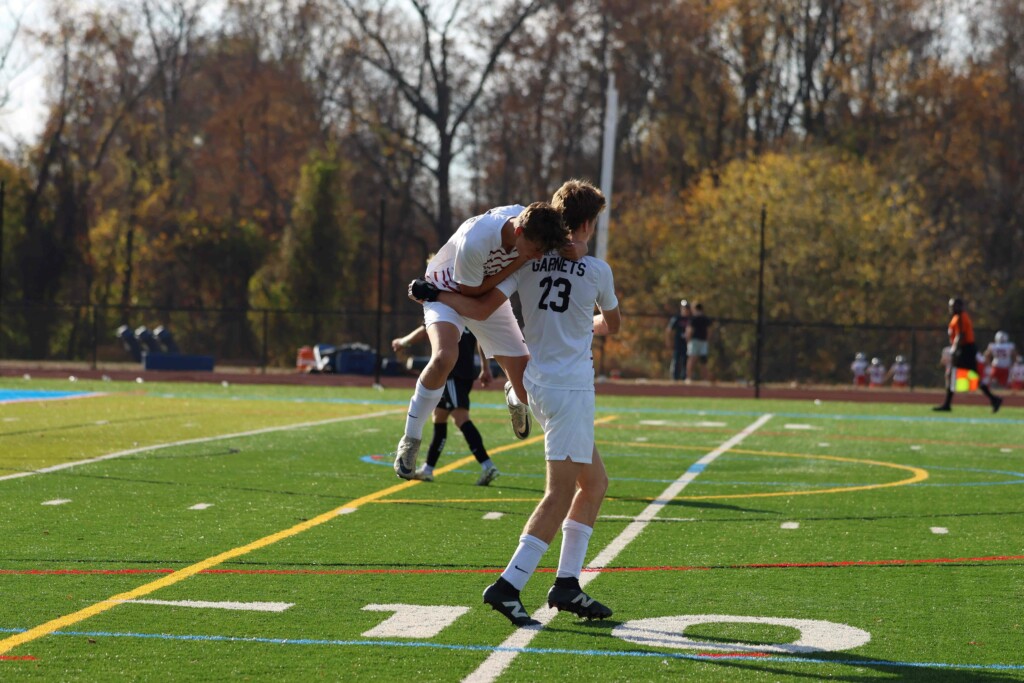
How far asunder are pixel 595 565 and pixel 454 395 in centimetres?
446

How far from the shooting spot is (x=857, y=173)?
4644 cm

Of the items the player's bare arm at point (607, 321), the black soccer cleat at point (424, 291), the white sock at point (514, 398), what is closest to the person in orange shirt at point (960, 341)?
the white sock at point (514, 398)

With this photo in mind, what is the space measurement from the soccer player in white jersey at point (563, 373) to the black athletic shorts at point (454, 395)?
5.66m

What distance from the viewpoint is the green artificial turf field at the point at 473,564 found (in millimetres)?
5996

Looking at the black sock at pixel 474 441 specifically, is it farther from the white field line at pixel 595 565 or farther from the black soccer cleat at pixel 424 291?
the black soccer cleat at pixel 424 291

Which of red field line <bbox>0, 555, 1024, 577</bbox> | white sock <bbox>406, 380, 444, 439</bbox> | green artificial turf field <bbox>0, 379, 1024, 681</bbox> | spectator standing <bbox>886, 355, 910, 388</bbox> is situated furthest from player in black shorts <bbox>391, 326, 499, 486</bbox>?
spectator standing <bbox>886, 355, 910, 388</bbox>

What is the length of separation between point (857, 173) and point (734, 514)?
123ft

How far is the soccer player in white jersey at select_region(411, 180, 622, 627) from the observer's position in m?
6.75

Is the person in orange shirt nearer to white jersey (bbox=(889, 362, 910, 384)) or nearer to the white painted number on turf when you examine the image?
white jersey (bbox=(889, 362, 910, 384))

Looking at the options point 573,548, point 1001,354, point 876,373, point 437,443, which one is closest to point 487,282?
point 573,548

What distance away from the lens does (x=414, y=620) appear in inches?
264

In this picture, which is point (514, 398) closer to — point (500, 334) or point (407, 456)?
point (500, 334)

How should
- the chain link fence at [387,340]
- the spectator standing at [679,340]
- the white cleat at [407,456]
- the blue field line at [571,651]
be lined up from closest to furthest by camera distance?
the blue field line at [571,651] < the white cleat at [407,456] < the spectator standing at [679,340] < the chain link fence at [387,340]

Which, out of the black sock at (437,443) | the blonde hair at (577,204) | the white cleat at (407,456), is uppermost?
the blonde hair at (577,204)
